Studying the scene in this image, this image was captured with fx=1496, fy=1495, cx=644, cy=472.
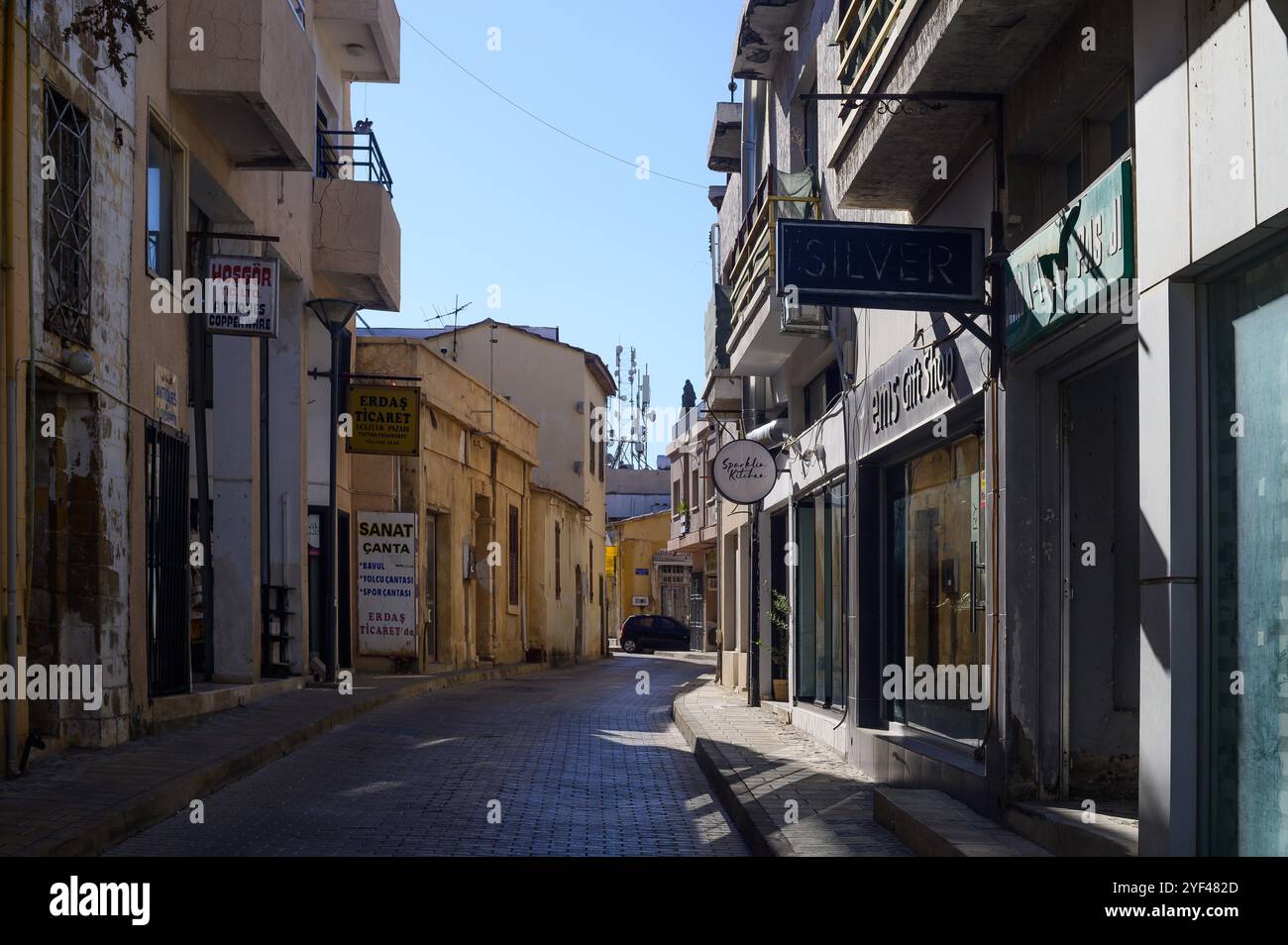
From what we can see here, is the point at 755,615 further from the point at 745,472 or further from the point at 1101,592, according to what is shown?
the point at 1101,592

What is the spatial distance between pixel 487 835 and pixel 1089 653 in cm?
366

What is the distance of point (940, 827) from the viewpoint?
26.6 feet

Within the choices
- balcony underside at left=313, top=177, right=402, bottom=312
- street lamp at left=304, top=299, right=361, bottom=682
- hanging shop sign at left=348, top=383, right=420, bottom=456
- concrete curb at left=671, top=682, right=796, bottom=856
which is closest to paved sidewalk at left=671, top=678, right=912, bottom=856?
concrete curb at left=671, top=682, right=796, bottom=856

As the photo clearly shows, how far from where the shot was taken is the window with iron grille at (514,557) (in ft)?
123

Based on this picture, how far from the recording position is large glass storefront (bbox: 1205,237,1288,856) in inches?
226

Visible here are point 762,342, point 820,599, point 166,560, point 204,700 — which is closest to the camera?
point 166,560

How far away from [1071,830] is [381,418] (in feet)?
51.3

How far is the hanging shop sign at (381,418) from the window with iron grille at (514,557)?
15.8 m

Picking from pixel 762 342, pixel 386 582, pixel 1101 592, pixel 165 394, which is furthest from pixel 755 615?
pixel 1101 592

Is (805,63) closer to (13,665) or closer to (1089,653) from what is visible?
(1089,653)

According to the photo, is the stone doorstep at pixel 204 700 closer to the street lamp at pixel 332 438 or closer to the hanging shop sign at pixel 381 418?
the street lamp at pixel 332 438

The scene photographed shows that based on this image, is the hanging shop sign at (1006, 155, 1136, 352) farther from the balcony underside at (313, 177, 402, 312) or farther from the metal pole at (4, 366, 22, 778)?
the balcony underside at (313, 177, 402, 312)

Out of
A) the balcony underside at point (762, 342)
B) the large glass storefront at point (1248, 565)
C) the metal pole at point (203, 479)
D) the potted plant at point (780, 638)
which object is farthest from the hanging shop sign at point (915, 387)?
the metal pole at point (203, 479)
